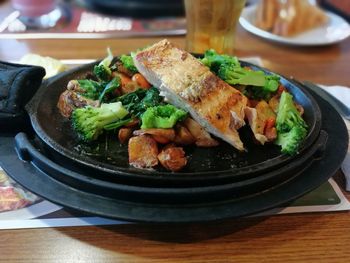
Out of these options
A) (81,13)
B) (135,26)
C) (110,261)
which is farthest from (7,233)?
(81,13)

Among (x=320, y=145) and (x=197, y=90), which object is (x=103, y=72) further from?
(x=320, y=145)

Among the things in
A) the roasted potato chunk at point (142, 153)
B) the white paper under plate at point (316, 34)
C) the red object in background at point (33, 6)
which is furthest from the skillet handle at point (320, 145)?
the red object in background at point (33, 6)

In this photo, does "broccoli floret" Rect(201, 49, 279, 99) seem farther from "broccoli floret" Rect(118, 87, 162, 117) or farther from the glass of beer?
the glass of beer

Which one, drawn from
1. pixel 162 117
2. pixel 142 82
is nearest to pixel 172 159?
pixel 162 117

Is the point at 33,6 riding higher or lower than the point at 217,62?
lower

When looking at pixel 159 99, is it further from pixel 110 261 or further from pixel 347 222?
pixel 347 222

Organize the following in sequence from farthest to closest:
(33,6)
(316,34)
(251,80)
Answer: (33,6), (316,34), (251,80)

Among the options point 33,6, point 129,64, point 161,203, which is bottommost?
point 33,6
